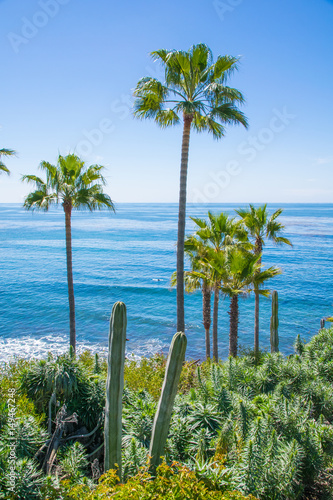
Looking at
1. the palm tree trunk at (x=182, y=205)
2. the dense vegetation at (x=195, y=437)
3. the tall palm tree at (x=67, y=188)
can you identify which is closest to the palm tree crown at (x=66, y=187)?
the tall palm tree at (x=67, y=188)

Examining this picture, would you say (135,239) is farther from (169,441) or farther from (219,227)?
(169,441)

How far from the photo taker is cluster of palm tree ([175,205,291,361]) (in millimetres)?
12516

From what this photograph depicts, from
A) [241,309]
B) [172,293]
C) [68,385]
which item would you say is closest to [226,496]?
[68,385]

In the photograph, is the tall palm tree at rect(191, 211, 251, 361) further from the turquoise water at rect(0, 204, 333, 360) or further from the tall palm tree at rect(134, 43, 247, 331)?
the turquoise water at rect(0, 204, 333, 360)

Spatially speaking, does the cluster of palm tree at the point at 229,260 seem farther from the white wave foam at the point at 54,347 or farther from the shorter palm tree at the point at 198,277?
the white wave foam at the point at 54,347

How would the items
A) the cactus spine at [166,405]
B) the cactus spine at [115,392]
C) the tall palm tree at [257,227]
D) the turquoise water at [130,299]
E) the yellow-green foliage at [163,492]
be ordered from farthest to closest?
the turquoise water at [130,299], the tall palm tree at [257,227], the cactus spine at [115,392], the cactus spine at [166,405], the yellow-green foliage at [163,492]

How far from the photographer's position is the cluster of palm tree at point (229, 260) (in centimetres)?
1252

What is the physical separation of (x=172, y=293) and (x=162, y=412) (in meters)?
31.3

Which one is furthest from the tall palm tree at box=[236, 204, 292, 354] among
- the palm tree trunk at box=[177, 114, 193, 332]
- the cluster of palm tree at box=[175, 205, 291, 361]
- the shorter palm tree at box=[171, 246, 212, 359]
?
the palm tree trunk at box=[177, 114, 193, 332]

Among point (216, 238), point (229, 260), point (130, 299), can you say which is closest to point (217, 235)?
point (216, 238)

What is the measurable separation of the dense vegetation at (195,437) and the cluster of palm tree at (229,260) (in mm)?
3855

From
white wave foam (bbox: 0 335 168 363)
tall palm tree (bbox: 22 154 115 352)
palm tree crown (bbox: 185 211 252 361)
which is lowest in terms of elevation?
white wave foam (bbox: 0 335 168 363)

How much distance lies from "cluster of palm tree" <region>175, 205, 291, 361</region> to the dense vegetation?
385cm

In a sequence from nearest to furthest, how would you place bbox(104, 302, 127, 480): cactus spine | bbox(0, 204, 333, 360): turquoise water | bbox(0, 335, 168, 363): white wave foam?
bbox(104, 302, 127, 480): cactus spine, bbox(0, 335, 168, 363): white wave foam, bbox(0, 204, 333, 360): turquoise water
